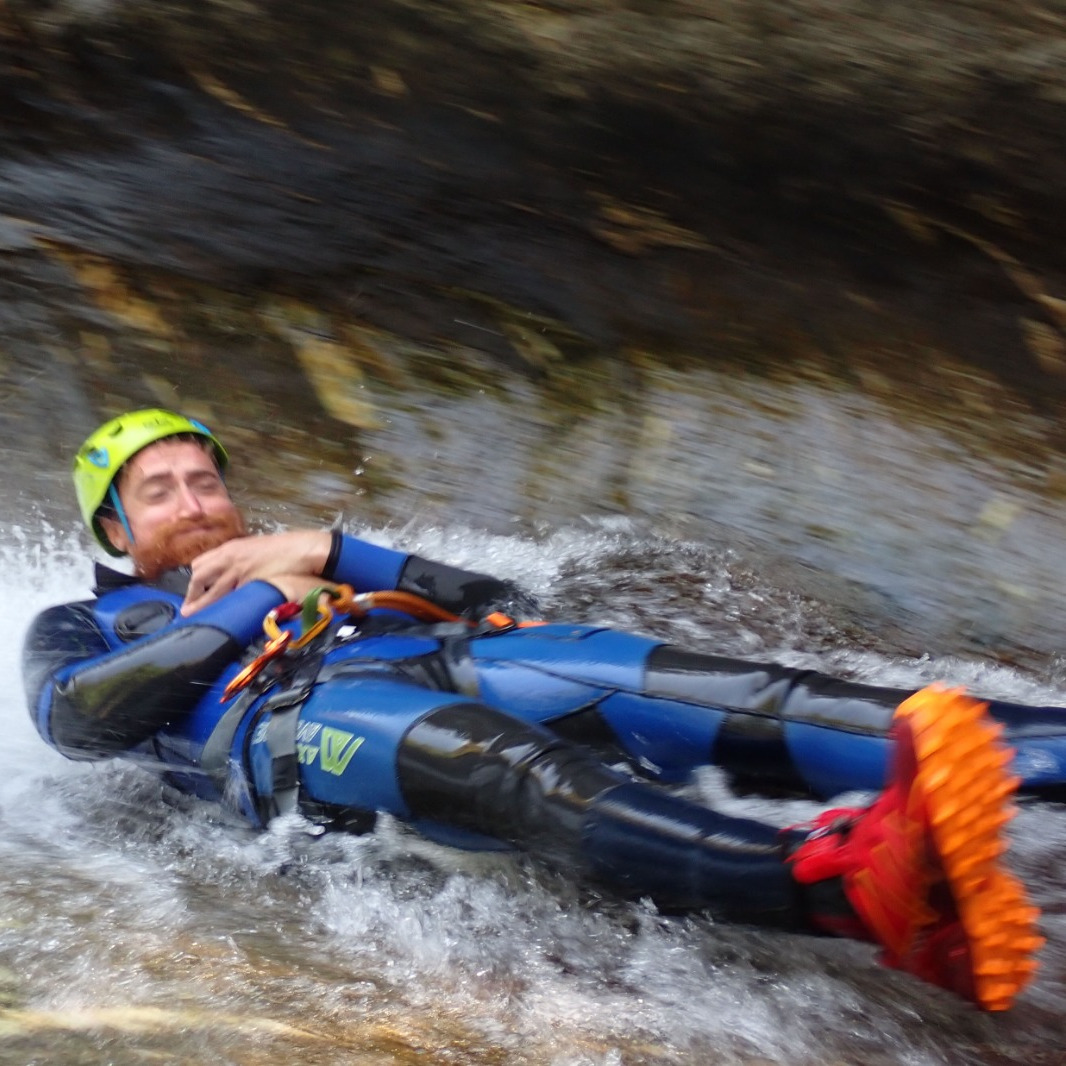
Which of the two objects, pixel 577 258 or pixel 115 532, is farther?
pixel 577 258

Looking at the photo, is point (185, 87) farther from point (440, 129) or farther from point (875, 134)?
point (875, 134)

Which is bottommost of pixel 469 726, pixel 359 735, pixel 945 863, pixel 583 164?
pixel 359 735

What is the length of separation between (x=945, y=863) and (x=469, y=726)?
0.89 meters

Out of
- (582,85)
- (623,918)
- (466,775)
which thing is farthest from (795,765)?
(582,85)

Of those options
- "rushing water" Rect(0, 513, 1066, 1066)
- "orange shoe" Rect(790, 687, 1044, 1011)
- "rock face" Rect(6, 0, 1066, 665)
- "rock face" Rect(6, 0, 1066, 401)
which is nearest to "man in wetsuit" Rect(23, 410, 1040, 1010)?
"orange shoe" Rect(790, 687, 1044, 1011)

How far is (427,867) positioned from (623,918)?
1.44 feet

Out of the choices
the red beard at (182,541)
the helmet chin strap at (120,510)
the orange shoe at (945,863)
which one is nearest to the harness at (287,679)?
the red beard at (182,541)

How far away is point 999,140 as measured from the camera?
325cm

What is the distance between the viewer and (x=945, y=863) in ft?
4.83

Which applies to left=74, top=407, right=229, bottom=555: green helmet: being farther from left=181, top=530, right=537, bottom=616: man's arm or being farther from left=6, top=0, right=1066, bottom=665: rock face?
left=6, top=0, right=1066, bottom=665: rock face

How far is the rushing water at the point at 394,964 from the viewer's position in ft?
5.55

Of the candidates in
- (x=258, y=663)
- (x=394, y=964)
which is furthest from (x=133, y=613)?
(x=394, y=964)

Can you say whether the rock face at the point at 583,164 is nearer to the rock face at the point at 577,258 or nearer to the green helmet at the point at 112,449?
the rock face at the point at 577,258

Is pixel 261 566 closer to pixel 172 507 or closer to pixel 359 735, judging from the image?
pixel 172 507
